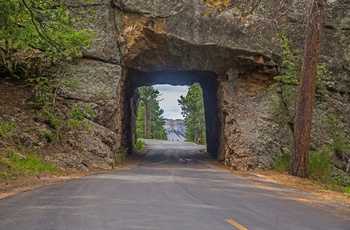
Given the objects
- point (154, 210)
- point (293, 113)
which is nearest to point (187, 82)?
point (293, 113)

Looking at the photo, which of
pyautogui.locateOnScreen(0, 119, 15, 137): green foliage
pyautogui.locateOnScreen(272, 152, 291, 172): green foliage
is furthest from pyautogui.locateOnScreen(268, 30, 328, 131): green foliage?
pyautogui.locateOnScreen(0, 119, 15, 137): green foliage

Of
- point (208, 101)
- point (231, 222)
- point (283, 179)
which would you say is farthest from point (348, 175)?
point (231, 222)

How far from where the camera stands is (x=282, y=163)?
18422 mm

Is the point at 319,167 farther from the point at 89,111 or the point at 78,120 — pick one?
the point at 78,120

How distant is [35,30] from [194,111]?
52077 millimetres

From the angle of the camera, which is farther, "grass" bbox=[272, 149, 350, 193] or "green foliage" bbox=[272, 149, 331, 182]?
"green foliage" bbox=[272, 149, 331, 182]

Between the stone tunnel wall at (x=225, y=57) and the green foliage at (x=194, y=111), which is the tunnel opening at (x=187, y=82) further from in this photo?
the green foliage at (x=194, y=111)

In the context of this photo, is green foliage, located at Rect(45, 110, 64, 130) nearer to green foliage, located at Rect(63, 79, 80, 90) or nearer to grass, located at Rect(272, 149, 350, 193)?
green foliage, located at Rect(63, 79, 80, 90)

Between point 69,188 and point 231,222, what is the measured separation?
5311mm

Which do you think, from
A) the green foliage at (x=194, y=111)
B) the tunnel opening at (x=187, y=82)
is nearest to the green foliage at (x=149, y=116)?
the green foliage at (x=194, y=111)

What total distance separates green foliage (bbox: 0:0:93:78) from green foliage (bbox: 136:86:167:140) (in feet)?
158

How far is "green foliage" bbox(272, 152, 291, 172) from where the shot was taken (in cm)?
1800

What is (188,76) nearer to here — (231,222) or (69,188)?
(69,188)

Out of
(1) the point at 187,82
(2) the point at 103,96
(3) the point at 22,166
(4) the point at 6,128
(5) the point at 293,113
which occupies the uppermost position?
(1) the point at 187,82
